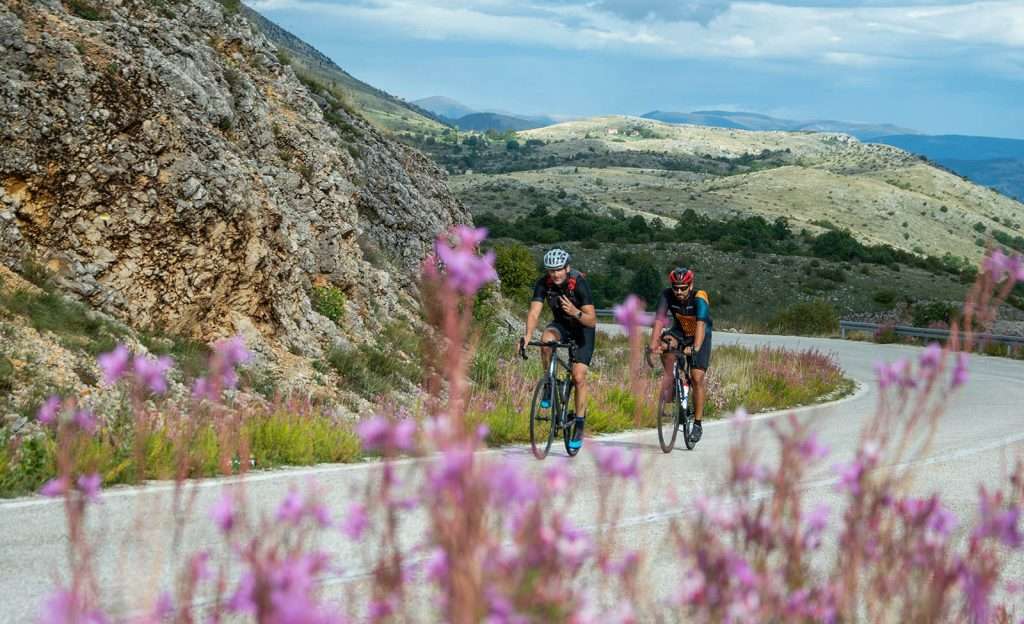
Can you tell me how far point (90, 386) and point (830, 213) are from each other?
459 feet

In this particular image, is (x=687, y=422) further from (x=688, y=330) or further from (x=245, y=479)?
(x=245, y=479)

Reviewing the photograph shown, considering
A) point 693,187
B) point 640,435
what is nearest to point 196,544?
point 640,435

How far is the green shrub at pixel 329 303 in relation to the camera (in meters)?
18.7

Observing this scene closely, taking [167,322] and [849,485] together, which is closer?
[849,485]

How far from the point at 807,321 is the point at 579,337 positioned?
120 ft

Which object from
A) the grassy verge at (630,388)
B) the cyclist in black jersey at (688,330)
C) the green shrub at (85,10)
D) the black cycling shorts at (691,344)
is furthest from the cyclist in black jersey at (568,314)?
the green shrub at (85,10)

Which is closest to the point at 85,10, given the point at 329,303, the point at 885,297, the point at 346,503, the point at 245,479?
the point at 329,303

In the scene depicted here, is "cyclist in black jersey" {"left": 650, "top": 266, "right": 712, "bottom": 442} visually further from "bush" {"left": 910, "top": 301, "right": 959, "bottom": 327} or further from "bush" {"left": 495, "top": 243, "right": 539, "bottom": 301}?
"bush" {"left": 910, "top": 301, "right": 959, "bottom": 327}

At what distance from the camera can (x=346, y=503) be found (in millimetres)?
8516

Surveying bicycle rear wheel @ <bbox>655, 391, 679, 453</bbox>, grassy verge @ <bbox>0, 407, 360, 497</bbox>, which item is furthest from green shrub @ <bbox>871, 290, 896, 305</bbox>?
grassy verge @ <bbox>0, 407, 360, 497</bbox>

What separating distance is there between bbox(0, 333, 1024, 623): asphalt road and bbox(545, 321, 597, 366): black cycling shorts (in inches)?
32.6

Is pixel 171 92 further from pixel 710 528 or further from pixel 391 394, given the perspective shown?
pixel 710 528

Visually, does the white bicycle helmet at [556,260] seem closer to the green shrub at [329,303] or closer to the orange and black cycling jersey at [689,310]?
the orange and black cycling jersey at [689,310]

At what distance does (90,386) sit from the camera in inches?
456
